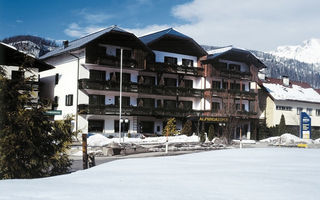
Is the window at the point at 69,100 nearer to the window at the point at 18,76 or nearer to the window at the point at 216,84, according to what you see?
the window at the point at 216,84

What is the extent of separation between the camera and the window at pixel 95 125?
4397cm

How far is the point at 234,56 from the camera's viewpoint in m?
55.3

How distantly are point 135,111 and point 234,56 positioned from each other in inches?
673

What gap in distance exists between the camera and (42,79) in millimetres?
49531

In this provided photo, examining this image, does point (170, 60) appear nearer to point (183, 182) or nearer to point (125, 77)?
point (125, 77)

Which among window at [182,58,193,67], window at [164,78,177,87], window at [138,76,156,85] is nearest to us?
window at [138,76,156,85]

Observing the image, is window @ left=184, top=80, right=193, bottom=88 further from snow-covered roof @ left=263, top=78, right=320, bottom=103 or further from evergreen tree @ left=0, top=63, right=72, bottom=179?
evergreen tree @ left=0, top=63, right=72, bottom=179

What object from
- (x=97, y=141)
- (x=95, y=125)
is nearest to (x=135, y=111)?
(x=95, y=125)

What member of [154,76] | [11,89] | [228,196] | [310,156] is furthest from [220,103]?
[228,196]

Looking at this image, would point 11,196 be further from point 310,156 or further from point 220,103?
point 220,103

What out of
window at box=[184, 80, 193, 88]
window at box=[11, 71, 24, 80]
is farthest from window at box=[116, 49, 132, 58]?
window at box=[11, 71, 24, 80]

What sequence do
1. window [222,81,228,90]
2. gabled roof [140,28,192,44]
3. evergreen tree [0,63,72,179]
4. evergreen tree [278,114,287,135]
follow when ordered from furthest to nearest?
window [222,81,228,90] → evergreen tree [278,114,287,135] → gabled roof [140,28,192,44] → evergreen tree [0,63,72,179]

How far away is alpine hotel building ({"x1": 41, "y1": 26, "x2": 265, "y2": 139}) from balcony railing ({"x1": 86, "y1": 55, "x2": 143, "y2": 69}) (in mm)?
103

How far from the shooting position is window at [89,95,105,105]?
44.3m
